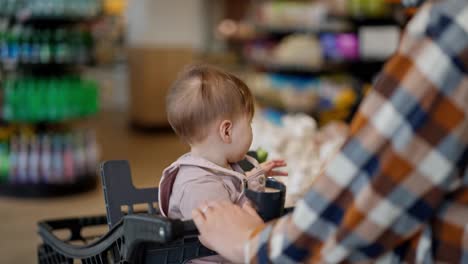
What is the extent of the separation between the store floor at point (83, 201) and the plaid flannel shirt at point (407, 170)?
0.99m

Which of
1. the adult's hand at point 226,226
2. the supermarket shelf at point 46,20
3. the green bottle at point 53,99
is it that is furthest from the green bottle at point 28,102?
the adult's hand at point 226,226

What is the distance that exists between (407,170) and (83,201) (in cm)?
521

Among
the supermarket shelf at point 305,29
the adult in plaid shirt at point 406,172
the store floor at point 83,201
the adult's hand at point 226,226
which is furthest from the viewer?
the supermarket shelf at point 305,29

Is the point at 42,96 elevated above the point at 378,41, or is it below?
below

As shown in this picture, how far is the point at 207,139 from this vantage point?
→ 5.20 feet

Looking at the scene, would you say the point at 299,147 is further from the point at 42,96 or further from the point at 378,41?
the point at 42,96

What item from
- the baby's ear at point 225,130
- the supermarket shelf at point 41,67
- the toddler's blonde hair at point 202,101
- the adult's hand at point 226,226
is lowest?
the supermarket shelf at point 41,67

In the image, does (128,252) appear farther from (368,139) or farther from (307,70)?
(307,70)

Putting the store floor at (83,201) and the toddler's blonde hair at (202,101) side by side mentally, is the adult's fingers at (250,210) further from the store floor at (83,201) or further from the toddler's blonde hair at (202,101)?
the store floor at (83,201)

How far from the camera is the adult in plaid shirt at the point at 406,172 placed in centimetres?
101

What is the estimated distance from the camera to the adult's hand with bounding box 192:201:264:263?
118cm

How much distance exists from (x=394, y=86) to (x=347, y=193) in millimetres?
174

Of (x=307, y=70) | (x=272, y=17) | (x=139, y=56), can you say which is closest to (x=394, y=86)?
(x=307, y=70)

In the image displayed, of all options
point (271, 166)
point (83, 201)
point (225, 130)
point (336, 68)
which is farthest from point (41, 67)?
point (225, 130)
